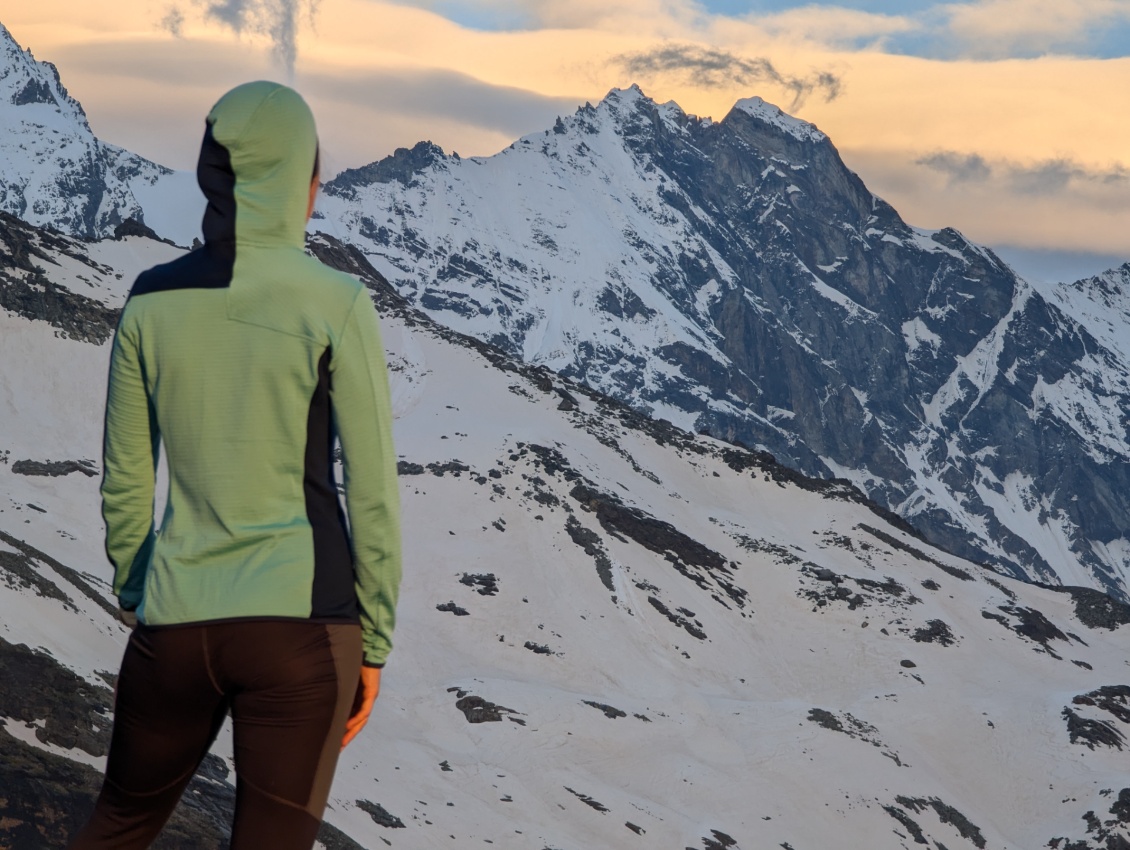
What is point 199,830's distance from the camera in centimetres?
1903

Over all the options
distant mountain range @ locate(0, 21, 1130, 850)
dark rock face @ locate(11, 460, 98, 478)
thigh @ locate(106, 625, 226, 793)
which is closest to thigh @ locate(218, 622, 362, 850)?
thigh @ locate(106, 625, 226, 793)

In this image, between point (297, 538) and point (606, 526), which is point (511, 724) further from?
point (297, 538)

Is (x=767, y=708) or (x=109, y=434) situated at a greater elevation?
(x=109, y=434)

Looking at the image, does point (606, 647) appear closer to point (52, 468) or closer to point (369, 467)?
point (52, 468)

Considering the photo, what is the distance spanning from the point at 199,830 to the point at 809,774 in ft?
129

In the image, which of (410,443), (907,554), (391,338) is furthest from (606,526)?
(391,338)

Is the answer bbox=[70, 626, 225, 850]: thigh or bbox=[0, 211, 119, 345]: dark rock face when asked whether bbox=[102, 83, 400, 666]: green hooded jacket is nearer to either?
bbox=[70, 626, 225, 850]: thigh

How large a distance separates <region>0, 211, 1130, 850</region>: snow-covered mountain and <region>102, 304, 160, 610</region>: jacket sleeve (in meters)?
11.9

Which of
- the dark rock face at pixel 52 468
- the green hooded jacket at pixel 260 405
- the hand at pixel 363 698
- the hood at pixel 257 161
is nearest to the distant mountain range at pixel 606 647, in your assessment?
the dark rock face at pixel 52 468

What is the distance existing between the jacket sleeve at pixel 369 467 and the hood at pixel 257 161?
1.30 feet

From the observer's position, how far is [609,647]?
6606cm

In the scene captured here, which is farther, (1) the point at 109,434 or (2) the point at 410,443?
(2) the point at 410,443

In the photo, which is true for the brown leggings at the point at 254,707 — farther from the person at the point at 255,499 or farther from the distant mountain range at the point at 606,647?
the distant mountain range at the point at 606,647

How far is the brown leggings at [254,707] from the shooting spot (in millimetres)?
4086
